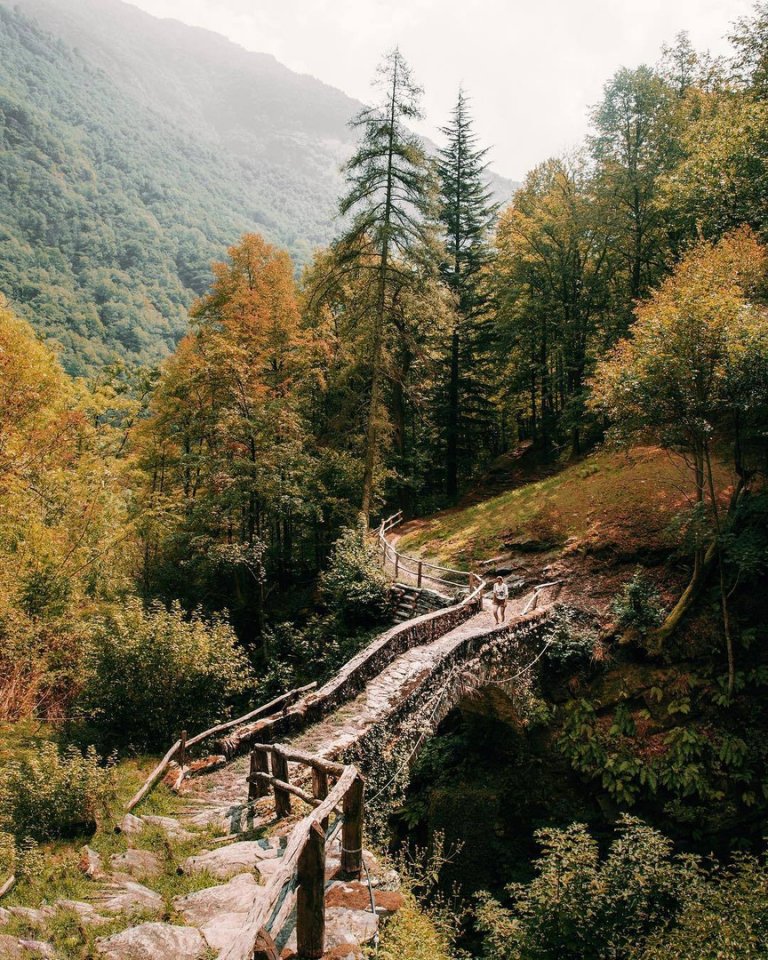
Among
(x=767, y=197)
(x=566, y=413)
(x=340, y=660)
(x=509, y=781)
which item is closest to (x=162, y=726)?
(x=340, y=660)

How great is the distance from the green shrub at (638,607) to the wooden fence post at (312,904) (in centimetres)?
1271

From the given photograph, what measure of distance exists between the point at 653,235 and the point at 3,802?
28.2 metres

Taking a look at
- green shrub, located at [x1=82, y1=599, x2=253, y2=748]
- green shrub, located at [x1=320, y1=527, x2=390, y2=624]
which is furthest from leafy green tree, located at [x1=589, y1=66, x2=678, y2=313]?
green shrub, located at [x1=82, y1=599, x2=253, y2=748]

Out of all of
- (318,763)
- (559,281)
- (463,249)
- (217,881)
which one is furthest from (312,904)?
(463,249)

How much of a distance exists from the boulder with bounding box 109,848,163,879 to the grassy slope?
14.3m

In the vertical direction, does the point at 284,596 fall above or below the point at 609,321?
below

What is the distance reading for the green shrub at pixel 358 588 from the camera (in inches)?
695

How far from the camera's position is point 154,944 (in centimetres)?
457

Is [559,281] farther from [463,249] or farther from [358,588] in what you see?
[358,588]

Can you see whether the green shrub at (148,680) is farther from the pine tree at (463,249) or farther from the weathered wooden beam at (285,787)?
the pine tree at (463,249)

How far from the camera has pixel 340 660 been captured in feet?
54.4

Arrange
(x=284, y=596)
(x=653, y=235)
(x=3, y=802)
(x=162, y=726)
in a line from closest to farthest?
(x=3, y=802)
(x=162, y=726)
(x=284, y=596)
(x=653, y=235)

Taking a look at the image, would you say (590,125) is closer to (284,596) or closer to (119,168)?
(284,596)

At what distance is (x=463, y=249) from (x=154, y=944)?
99.3ft
